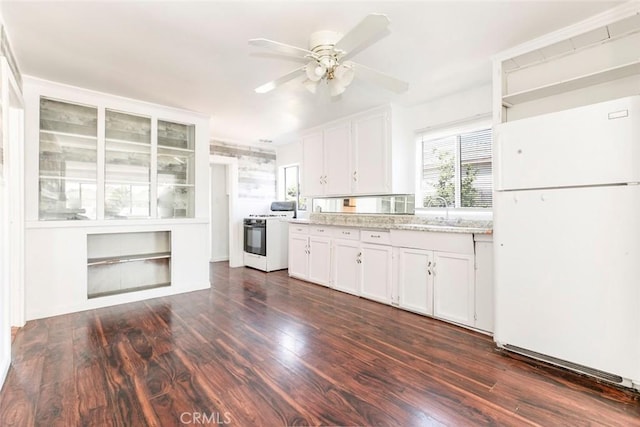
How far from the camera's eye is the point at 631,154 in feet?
5.79

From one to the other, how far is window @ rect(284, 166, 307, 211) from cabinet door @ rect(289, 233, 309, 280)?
1125 millimetres

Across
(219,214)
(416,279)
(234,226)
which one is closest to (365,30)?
(416,279)

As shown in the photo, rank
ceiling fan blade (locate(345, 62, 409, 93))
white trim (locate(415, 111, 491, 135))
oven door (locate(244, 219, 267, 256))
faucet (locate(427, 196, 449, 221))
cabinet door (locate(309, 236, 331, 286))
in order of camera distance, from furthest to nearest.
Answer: oven door (locate(244, 219, 267, 256)), cabinet door (locate(309, 236, 331, 286)), faucet (locate(427, 196, 449, 221)), white trim (locate(415, 111, 491, 135)), ceiling fan blade (locate(345, 62, 409, 93))

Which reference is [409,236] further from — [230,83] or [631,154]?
[230,83]

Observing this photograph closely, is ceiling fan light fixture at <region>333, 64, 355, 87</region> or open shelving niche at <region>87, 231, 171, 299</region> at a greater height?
ceiling fan light fixture at <region>333, 64, 355, 87</region>

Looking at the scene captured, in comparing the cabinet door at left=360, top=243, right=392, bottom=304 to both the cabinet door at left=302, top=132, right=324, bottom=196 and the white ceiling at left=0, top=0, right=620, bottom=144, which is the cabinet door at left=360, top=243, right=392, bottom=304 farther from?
the white ceiling at left=0, top=0, right=620, bottom=144

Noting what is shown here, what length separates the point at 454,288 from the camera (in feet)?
9.14

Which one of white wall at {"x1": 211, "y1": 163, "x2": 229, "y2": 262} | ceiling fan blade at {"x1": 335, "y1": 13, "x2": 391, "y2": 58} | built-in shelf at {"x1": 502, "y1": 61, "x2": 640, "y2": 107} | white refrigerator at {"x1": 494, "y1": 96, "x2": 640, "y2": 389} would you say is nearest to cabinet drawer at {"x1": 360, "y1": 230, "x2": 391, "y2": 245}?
white refrigerator at {"x1": 494, "y1": 96, "x2": 640, "y2": 389}

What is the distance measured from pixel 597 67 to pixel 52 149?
5.13m

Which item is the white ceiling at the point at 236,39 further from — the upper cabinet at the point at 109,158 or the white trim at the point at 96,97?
the upper cabinet at the point at 109,158

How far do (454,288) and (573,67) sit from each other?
6.80 ft

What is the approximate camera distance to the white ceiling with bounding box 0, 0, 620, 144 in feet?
6.30

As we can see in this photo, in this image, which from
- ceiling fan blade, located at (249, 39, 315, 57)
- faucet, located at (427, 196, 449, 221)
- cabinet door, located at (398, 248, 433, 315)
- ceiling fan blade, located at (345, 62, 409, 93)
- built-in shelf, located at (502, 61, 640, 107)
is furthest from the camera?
faucet, located at (427, 196, 449, 221)

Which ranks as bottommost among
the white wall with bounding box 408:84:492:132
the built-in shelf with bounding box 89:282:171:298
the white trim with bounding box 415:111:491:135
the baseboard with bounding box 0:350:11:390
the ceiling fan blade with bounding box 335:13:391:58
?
the baseboard with bounding box 0:350:11:390
